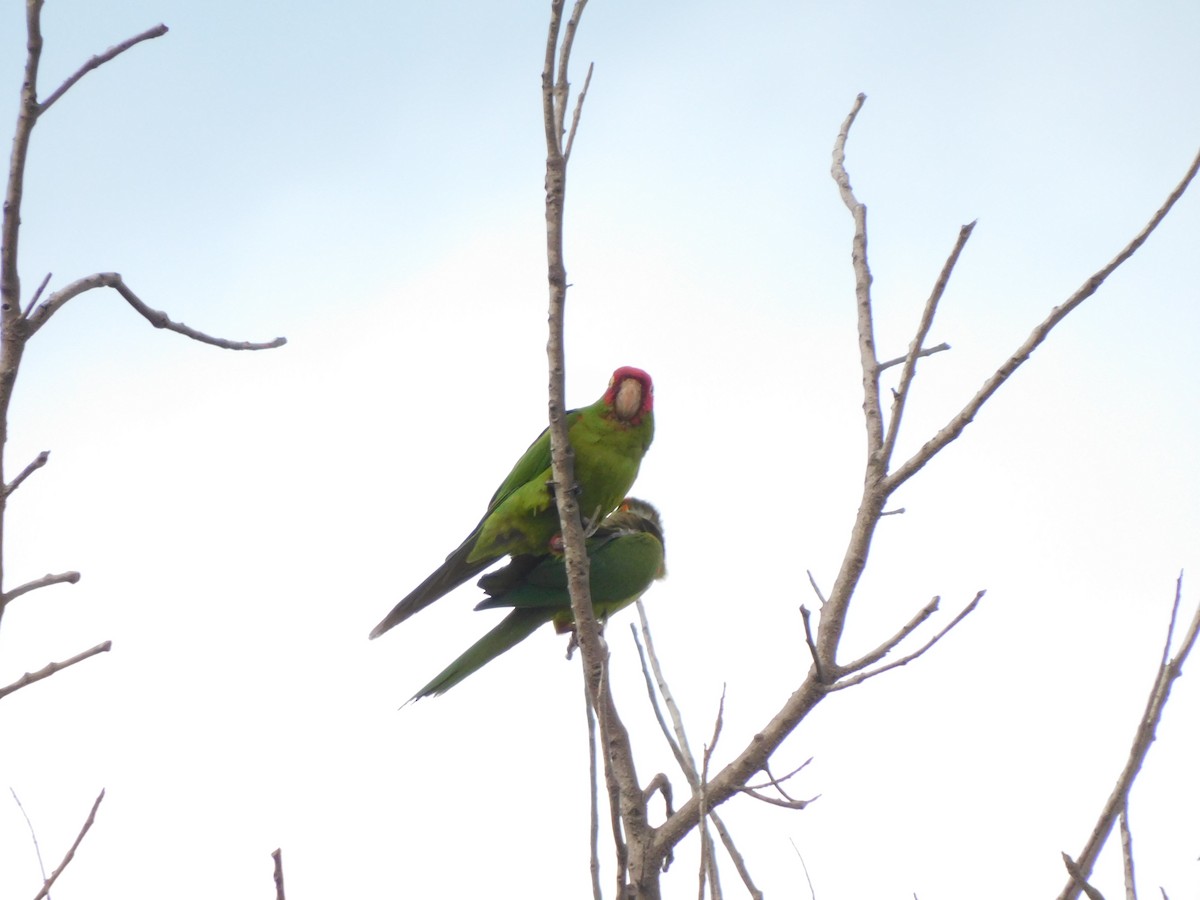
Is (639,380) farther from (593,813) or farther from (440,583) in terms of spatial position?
(593,813)

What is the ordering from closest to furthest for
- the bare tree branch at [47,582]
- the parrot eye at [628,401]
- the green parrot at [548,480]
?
the bare tree branch at [47,582]
the green parrot at [548,480]
the parrot eye at [628,401]

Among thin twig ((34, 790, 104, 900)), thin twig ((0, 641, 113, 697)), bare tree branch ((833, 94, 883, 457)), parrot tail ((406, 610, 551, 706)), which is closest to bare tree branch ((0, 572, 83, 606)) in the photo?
thin twig ((0, 641, 113, 697))

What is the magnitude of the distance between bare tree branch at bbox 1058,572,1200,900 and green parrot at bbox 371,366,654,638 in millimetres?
2955

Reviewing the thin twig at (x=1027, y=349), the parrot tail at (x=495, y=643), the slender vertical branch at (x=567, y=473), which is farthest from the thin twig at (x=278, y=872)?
the parrot tail at (x=495, y=643)

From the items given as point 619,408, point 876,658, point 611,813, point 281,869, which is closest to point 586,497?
point 619,408

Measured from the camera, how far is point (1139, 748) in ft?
5.84

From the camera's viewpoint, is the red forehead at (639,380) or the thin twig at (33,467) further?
the red forehead at (639,380)

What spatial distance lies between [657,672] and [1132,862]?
1.05m

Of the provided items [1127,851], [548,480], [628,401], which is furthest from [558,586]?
[1127,851]

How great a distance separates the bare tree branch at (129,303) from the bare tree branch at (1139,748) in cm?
139

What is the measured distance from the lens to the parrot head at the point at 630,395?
4848 mm

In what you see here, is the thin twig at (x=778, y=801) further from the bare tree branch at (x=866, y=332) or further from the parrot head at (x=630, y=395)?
the parrot head at (x=630, y=395)

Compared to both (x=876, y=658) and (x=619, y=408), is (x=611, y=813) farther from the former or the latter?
(x=619, y=408)

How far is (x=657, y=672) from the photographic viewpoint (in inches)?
101
